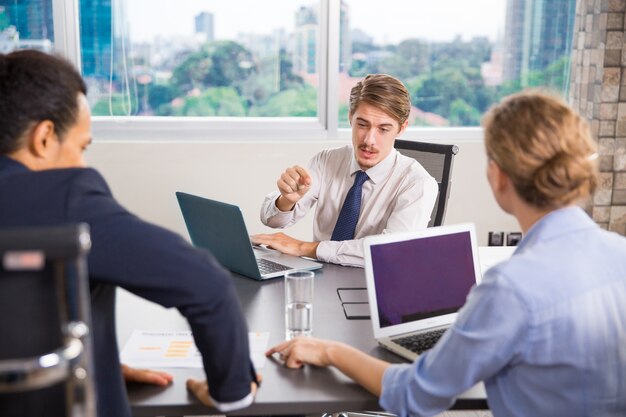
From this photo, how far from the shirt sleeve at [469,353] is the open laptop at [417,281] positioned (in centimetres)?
23

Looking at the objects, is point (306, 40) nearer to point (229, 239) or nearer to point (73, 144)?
point (229, 239)

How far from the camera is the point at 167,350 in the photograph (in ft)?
5.40

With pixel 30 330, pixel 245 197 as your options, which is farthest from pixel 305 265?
pixel 245 197

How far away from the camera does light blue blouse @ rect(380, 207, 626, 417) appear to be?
1.27 meters

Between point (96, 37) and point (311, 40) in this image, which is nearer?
point (96, 37)

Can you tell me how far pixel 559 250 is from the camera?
1.32 m

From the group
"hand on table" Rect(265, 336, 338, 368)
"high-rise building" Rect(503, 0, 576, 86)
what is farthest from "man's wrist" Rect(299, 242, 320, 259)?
"high-rise building" Rect(503, 0, 576, 86)

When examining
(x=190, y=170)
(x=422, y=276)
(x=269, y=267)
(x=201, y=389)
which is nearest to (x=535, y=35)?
(x=190, y=170)

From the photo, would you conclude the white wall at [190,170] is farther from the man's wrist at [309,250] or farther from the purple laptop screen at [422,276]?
the purple laptop screen at [422,276]

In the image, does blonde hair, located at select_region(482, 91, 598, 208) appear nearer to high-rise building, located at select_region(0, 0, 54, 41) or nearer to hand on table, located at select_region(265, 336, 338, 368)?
hand on table, located at select_region(265, 336, 338, 368)

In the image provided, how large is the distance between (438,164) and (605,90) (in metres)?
1.63

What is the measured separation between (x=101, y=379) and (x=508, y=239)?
3.30 meters

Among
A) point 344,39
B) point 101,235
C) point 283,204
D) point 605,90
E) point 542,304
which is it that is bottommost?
point 283,204

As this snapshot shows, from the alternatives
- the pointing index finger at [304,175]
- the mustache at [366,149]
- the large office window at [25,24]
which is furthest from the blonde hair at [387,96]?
the large office window at [25,24]
